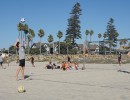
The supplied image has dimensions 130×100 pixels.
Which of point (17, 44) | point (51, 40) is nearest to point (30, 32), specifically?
point (51, 40)

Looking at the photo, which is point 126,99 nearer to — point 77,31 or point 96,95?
point 96,95

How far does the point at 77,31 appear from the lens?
9600 cm

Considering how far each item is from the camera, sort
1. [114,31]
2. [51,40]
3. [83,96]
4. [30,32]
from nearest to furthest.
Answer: [83,96], [114,31], [30,32], [51,40]

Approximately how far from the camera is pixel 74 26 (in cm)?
9644

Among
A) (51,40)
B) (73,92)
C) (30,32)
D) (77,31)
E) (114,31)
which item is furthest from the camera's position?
(51,40)

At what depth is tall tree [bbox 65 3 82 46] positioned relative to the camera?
95.7 metres

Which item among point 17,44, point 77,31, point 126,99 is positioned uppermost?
point 77,31

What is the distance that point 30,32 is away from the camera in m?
134

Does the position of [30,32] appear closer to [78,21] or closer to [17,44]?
[78,21]

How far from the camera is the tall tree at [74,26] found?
314 ft

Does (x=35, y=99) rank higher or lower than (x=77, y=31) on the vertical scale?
lower

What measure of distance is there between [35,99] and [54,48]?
13675 cm

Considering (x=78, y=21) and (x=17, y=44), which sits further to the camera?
(x=78, y=21)

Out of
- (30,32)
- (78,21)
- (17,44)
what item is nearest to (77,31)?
(78,21)
